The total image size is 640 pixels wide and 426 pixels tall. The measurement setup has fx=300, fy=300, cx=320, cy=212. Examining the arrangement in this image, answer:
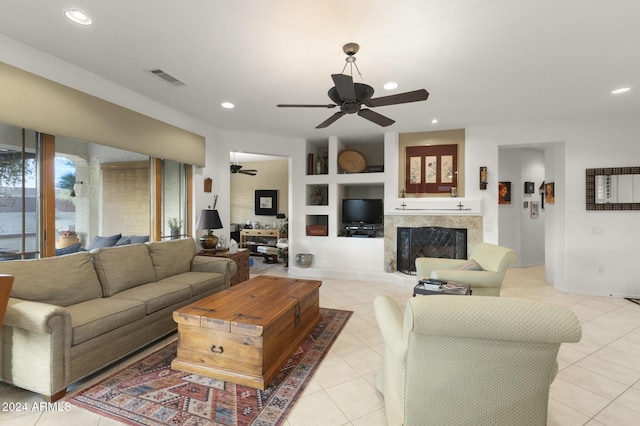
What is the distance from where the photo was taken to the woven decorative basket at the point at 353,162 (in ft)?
19.2

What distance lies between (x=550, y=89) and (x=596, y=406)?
3.27m

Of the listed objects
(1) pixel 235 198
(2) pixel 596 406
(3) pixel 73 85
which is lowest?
(2) pixel 596 406

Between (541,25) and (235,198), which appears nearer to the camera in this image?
(541,25)

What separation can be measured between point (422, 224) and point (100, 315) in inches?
186

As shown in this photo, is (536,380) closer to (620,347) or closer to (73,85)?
(620,347)

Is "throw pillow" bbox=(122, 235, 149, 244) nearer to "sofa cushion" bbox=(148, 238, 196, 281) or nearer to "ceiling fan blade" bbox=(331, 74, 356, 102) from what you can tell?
"sofa cushion" bbox=(148, 238, 196, 281)

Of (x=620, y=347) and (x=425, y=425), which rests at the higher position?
(x=425, y=425)

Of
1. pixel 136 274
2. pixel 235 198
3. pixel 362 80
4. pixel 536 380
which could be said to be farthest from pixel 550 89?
pixel 235 198

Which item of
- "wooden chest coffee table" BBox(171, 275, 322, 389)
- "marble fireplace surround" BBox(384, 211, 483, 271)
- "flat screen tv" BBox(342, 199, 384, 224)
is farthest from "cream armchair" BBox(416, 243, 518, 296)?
"flat screen tv" BBox(342, 199, 384, 224)

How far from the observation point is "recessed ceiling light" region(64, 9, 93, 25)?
219 centimetres

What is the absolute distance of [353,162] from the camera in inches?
231

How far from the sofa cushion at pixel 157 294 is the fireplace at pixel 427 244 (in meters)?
3.75

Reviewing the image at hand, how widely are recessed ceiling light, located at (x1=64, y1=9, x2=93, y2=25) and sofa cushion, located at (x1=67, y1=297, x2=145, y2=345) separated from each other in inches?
88.1

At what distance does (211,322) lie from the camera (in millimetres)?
2244
